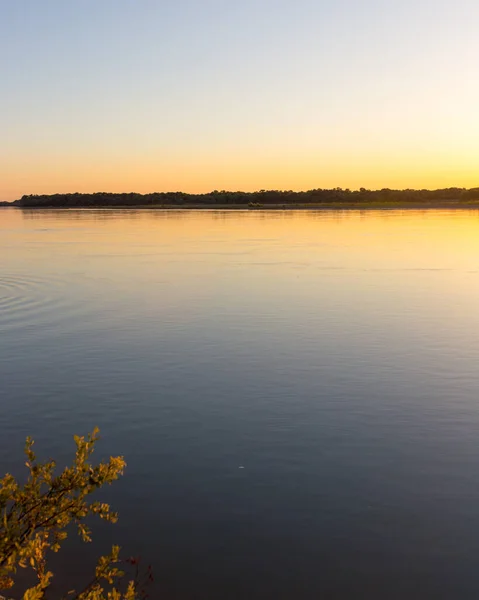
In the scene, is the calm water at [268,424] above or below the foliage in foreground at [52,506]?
below

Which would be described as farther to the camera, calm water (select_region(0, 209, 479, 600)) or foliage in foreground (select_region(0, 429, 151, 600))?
calm water (select_region(0, 209, 479, 600))

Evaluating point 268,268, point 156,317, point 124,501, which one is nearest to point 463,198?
point 268,268

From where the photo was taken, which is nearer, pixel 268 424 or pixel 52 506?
Result: pixel 52 506

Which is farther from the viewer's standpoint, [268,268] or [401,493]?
[268,268]

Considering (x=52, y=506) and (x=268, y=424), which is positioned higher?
(x=52, y=506)

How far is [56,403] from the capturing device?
12.9 metres

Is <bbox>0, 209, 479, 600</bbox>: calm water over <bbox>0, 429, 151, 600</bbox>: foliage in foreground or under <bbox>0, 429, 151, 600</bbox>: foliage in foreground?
under

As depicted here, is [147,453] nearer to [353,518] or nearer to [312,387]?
[353,518]

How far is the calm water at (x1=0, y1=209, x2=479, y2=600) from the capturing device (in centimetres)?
755

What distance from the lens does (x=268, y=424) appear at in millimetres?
11734

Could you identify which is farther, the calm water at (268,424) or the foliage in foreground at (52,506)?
the calm water at (268,424)

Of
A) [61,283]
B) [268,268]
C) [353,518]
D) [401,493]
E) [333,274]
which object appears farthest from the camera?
[268,268]

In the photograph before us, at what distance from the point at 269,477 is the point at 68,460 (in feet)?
10.1

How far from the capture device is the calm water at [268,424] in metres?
7.55
